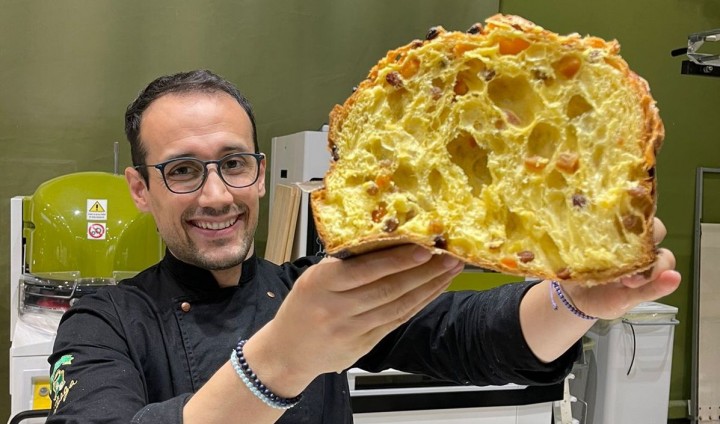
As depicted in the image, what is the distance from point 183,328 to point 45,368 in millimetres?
784

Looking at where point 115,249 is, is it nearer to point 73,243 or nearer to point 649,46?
point 73,243

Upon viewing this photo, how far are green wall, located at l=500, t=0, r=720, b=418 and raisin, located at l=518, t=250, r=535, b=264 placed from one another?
345 cm

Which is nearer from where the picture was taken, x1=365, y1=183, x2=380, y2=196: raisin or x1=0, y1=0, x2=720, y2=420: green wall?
x1=365, y1=183, x2=380, y2=196: raisin

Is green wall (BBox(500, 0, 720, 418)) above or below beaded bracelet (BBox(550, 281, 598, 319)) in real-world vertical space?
above

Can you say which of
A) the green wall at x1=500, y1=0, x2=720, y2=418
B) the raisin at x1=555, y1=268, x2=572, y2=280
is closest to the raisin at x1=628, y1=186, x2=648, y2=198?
the raisin at x1=555, y1=268, x2=572, y2=280

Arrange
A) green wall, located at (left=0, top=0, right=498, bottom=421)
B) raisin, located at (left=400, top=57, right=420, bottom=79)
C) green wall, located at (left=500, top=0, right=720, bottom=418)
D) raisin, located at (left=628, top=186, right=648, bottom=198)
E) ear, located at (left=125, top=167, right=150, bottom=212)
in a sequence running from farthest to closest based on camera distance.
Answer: green wall, located at (left=500, top=0, right=720, bottom=418) → green wall, located at (left=0, top=0, right=498, bottom=421) → ear, located at (left=125, top=167, right=150, bottom=212) → raisin, located at (left=400, top=57, right=420, bottom=79) → raisin, located at (left=628, top=186, right=648, bottom=198)

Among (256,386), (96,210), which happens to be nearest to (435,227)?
(256,386)

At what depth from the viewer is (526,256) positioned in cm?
70

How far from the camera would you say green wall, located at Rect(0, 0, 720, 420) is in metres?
2.97

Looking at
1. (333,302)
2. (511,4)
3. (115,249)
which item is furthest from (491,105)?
(511,4)

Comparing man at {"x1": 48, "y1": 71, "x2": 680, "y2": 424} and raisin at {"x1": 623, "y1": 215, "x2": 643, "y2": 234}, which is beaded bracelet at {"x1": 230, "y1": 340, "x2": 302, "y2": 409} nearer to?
man at {"x1": 48, "y1": 71, "x2": 680, "y2": 424}

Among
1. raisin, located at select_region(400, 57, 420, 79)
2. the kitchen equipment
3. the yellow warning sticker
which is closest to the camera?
raisin, located at select_region(400, 57, 420, 79)

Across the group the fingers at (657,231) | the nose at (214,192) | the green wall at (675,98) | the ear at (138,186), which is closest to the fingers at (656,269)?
the fingers at (657,231)

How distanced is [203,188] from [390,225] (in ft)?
2.38
